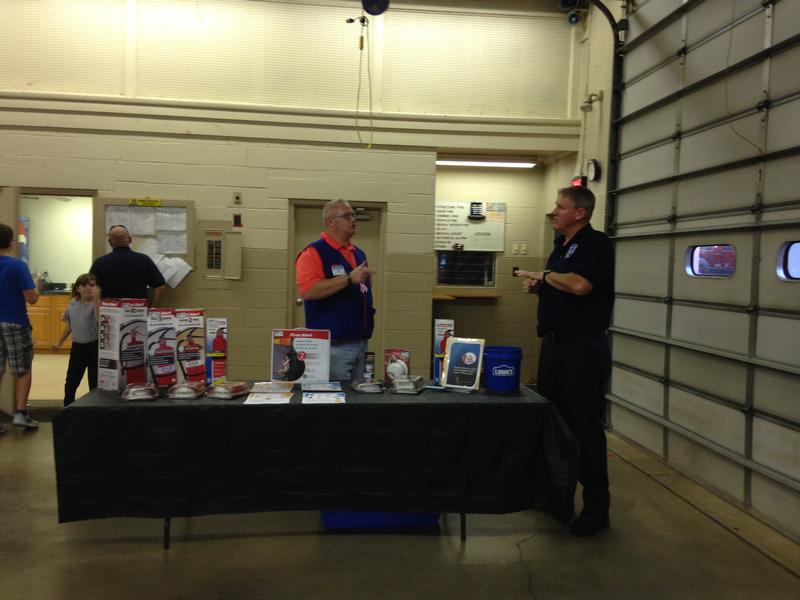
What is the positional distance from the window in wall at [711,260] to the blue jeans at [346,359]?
7.40ft

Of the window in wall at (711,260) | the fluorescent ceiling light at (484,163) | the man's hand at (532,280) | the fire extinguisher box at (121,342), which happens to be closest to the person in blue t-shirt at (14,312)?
the fire extinguisher box at (121,342)

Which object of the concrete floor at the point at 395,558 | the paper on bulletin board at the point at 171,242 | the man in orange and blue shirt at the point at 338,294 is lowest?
the concrete floor at the point at 395,558

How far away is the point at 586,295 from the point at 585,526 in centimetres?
118

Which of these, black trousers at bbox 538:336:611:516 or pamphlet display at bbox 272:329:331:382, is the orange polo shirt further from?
black trousers at bbox 538:336:611:516

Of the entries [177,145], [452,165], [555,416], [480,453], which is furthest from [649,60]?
[177,145]

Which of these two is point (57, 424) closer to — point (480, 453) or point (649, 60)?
point (480, 453)

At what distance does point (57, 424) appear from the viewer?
2.46 meters

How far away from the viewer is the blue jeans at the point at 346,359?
3270 mm

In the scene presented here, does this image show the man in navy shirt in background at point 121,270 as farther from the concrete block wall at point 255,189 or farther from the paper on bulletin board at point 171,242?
the concrete block wall at point 255,189

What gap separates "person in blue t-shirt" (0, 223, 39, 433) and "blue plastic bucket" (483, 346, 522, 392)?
3.55 m

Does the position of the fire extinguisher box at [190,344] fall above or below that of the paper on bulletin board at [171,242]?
below

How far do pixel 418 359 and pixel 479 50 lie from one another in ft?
9.76

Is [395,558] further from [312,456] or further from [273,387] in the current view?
[273,387]

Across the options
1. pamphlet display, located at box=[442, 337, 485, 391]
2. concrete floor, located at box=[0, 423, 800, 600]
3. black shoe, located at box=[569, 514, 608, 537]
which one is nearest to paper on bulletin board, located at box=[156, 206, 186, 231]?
concrete floor, located at box=[0, 423, 800, 600]
